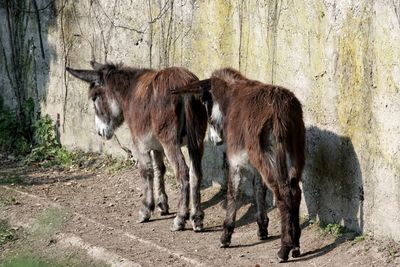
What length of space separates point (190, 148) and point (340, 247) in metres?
1.77

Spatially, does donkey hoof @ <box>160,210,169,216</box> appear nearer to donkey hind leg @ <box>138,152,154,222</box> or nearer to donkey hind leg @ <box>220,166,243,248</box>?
→ donkey hind leg @ <box>138,152,154,222</box>

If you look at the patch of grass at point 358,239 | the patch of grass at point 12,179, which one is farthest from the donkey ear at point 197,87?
the patch of grass at point 12,179

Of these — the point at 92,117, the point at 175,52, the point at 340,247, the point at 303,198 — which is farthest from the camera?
the point at 92,117

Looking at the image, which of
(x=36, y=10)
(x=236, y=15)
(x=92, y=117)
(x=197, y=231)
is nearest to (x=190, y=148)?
(x=197, y=231)

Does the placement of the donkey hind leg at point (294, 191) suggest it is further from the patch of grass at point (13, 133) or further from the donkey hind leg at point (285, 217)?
the patch of grass at point (13, 133)

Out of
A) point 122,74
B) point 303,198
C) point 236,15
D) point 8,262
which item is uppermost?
point 236,15

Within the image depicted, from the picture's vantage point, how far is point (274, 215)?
9328 mm

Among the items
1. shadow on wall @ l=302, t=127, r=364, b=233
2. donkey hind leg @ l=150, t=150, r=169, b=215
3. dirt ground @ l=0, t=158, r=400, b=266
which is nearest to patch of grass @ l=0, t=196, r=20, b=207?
dirt ground @ l=0, t=158, r=400, b=266

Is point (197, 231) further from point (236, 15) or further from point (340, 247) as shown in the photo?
point (236, 15)

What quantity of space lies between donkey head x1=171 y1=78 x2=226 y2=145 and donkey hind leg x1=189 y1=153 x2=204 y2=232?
35cm

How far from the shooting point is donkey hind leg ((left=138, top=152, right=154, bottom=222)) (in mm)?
9797

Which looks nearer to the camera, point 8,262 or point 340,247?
point 340,247

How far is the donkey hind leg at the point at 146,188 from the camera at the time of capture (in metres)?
9.80

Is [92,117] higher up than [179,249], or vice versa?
[92,117]
